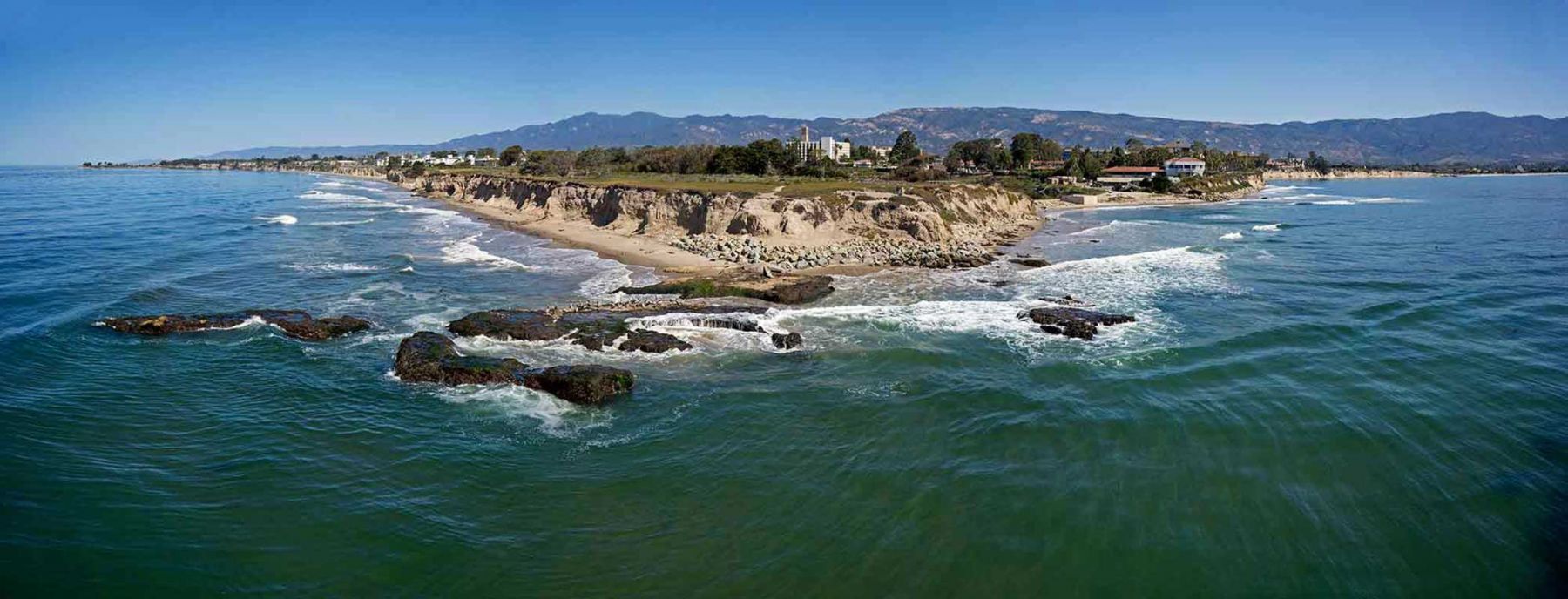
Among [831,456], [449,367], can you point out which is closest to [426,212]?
[449,367]

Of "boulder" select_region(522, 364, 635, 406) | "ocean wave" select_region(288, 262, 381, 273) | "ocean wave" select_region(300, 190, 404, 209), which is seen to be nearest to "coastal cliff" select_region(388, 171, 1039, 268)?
"ocean wave" select_region(288, 262, 381, 273)

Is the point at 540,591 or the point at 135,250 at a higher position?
the point at 135,250

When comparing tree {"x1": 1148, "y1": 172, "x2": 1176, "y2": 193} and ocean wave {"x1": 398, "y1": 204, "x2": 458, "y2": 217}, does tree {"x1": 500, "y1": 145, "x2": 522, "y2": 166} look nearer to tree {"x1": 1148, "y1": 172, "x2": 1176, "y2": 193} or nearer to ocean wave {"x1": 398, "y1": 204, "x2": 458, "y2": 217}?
ocean wave {"x1": 398, "y1": 204, "x2": 458, "y2": 217}

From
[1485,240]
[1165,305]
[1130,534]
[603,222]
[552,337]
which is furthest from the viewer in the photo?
[603,222]

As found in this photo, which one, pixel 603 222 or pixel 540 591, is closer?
pixel 540 591

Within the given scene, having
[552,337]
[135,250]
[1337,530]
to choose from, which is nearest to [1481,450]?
[1337,530]

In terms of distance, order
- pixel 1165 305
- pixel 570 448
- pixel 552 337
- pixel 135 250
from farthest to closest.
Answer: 1. pixel 135 250
2. pixel 1165 305
3. pixel 552 337
4. pixel 570 448

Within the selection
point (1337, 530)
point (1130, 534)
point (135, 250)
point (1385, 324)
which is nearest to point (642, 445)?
point (1130, 534)

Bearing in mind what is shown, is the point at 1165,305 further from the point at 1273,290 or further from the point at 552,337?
the point at 552,337
